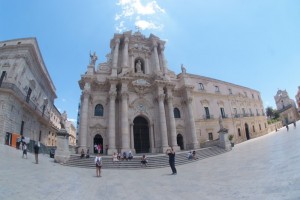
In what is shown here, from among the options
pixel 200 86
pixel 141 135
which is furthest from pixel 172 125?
pixel 200 86

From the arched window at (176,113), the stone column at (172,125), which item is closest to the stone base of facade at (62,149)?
the stone column at (172,125)

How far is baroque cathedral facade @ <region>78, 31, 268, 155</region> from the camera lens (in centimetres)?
2219

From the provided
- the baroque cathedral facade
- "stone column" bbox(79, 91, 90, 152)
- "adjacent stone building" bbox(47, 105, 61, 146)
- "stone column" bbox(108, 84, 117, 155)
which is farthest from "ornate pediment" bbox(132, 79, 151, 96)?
"adjacent stone building" bbox(47, 105, 61, 146)

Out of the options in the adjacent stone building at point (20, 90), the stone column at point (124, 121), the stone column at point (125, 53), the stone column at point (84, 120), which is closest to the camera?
the adjacent stone building at point (20, 90)

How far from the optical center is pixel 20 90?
835 inches

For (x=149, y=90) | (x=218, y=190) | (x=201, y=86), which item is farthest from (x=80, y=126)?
(x=201, y=86)

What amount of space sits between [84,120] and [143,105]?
7610mm

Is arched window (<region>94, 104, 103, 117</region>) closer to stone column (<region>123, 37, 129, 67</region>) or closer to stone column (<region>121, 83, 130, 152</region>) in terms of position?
stone column (<region>121, 83, 130, 152</region>)

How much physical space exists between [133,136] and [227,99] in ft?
64.5

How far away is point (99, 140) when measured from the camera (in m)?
22.4

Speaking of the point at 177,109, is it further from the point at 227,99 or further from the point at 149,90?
the point at 227,99

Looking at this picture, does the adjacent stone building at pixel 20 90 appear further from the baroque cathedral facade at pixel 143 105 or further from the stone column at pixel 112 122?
the stone column at pixel 112 122

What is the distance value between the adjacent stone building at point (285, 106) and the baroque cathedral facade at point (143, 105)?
1211 inches

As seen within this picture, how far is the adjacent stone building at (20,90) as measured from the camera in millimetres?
18844
